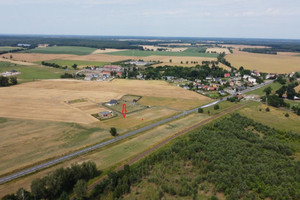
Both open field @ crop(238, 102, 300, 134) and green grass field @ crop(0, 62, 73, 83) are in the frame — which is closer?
open field @ crop(238, 102, 300, 134)

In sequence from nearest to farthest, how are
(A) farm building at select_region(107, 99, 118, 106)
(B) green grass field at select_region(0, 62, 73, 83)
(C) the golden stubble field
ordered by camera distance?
(C) the golden stubble field, (A) farm building at select_region(107, 99, 118, 106), (B) green grass field at select_region(0, 62, 73, 83)

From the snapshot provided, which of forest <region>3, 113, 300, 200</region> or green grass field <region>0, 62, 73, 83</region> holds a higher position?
green grass field <region>0, 62, 73, 83</region>

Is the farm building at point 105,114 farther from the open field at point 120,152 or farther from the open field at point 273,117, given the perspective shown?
the open field at point 273,117

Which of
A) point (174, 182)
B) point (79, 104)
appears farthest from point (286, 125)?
point (79, 104)

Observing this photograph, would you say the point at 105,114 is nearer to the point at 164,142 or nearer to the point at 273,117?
the point at 164,142

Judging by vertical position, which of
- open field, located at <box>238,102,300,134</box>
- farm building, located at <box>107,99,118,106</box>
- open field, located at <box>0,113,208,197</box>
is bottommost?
open field, located at <box>0,113,208,197</box>

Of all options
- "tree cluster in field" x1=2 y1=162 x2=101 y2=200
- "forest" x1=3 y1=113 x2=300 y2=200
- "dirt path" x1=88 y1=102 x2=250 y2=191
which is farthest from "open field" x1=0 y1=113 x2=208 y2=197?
"forest" x1=3 y1=113 x2=300 y2=200

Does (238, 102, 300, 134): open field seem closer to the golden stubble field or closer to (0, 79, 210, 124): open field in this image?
the golden stubble field

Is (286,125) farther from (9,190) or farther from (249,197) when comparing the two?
(9,190)
